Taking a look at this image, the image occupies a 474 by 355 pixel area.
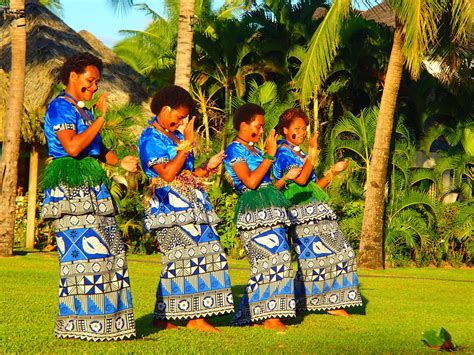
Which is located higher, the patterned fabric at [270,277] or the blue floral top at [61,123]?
the blue floral top at [61,123]

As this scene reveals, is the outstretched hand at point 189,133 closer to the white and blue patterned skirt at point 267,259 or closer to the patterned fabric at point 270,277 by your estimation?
the white and blue patterned skirt at point 267,259

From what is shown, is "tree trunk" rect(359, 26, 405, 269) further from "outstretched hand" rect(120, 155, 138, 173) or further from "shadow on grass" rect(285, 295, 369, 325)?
"outstretched hand" rect(120, 155, 138, 173)

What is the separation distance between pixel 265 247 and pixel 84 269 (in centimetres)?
185

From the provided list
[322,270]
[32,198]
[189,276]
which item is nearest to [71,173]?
[189,276]

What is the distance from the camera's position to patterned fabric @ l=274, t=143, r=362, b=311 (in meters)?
8.70

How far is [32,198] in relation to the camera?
17141 mm

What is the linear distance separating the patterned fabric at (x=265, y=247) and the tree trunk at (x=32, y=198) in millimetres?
9867

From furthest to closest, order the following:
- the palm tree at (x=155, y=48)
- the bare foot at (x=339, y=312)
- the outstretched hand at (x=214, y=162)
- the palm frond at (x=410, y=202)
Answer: the palm tree at (x=155, y=48) → the palm frond at (x=410, y=202) → the bare foot at (x=339, y=312) → the outstretched hand at (x=214, y=162)

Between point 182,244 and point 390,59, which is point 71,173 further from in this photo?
point 390,59

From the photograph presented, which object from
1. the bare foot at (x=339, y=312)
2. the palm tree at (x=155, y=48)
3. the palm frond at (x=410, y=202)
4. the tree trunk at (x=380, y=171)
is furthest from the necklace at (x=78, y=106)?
the palm tree at (x=155, y=48)

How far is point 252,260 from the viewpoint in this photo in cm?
790

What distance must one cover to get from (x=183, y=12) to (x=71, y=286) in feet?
27.1

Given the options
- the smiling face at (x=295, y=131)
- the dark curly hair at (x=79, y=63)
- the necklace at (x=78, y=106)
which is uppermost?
the dark curly hair at (x=79, y=63)

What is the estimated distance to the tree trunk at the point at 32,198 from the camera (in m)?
17.1
